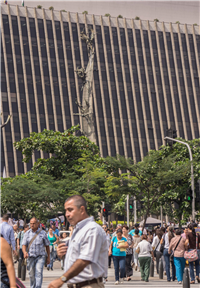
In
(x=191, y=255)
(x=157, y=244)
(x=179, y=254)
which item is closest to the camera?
(x=191, y=255)

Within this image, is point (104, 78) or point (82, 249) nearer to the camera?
point (82, 249)

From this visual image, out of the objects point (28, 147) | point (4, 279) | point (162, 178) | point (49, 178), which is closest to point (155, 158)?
point (162, 178)

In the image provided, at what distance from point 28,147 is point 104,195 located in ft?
22.4

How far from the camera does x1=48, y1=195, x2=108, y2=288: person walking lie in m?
4.46

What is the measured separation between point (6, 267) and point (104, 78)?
291 feet

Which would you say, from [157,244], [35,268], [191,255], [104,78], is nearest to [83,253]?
[35,268]

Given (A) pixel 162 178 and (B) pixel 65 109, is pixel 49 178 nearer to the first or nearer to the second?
(A) pixel 162 178

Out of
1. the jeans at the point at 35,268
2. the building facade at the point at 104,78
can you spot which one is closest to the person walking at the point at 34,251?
the jeans at the point at 35,268

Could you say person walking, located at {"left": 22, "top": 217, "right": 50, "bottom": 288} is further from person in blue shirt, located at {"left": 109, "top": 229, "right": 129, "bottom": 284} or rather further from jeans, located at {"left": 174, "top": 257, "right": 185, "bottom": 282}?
jeans, located at {"left": 174, "top": 257, "right": 185, "bottom": 282}

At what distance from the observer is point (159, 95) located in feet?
315

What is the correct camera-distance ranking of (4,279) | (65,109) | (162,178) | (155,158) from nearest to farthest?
(4,279), (162,178), (155,158), (65,109)

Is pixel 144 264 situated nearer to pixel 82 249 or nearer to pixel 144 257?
pixel 144 257

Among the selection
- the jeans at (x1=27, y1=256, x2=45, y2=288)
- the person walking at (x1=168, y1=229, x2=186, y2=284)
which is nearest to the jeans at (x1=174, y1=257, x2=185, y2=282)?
the person walking at (x1=168, y1=229, x2=186, y2=284)

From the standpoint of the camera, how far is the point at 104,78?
304 ft
